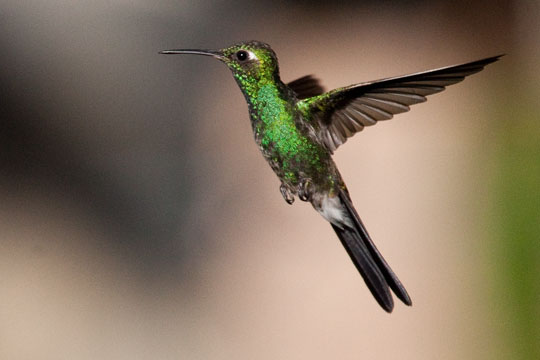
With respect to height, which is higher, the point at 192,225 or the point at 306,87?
the point at 306,87

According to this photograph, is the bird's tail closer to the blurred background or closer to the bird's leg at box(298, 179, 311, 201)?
the bird's leg at box(298, 179, 311, 201)

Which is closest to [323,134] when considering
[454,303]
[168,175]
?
[168,175]

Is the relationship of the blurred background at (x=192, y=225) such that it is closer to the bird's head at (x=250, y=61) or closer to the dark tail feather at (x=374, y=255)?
the dark tail feather at (x=374, y=255)

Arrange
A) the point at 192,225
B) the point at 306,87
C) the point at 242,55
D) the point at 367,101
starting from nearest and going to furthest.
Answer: the point at 242,55 → the point at 367,101 → the point at 306,87 → the point at 192,225

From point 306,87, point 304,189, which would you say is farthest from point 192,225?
point 304,189

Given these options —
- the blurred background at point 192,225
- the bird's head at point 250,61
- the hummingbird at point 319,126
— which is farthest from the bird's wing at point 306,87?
the blurred background at point 192,225

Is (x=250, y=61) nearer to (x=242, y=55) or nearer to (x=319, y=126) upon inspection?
(x=242, y=55)

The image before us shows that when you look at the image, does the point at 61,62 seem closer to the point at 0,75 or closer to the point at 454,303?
the point at 0,75
